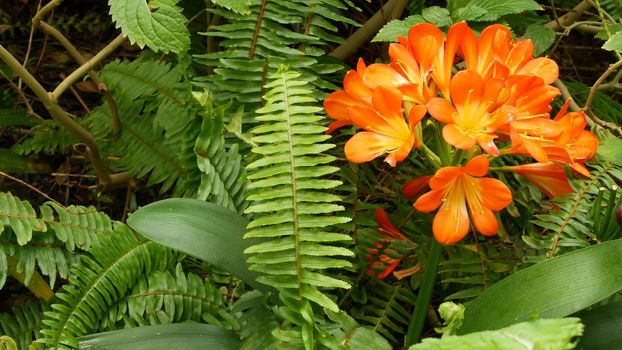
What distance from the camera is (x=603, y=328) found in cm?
101

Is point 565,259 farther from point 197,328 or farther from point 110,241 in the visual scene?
point 110,241

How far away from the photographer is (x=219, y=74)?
144 cm

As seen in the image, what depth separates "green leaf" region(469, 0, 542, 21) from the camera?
128 centimetres

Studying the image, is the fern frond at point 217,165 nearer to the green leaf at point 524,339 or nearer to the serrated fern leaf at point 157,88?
the serrated fern leaf at point 157,88

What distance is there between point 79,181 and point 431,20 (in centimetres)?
117

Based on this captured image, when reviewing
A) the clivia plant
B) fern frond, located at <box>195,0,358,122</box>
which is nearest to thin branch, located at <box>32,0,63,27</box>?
the clivia plant

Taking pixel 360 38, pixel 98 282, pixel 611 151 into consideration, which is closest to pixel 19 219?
pixel 98 282

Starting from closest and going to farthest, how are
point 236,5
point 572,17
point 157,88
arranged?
point 236,5, point 157,88, point 572,17

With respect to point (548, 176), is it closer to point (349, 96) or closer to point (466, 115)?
point (466, 115)

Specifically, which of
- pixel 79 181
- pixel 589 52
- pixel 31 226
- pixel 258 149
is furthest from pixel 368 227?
pixel 589 52

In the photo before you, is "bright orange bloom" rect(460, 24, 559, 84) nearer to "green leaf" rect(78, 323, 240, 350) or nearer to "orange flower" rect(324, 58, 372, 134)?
"orange flower" rect(324, 58, 372, 134)

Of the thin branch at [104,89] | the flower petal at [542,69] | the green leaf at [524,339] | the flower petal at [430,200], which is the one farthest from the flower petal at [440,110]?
the thin branch at [104,89]

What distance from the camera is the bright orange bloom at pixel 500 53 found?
1.15 m

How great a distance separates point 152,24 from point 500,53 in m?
0.64
